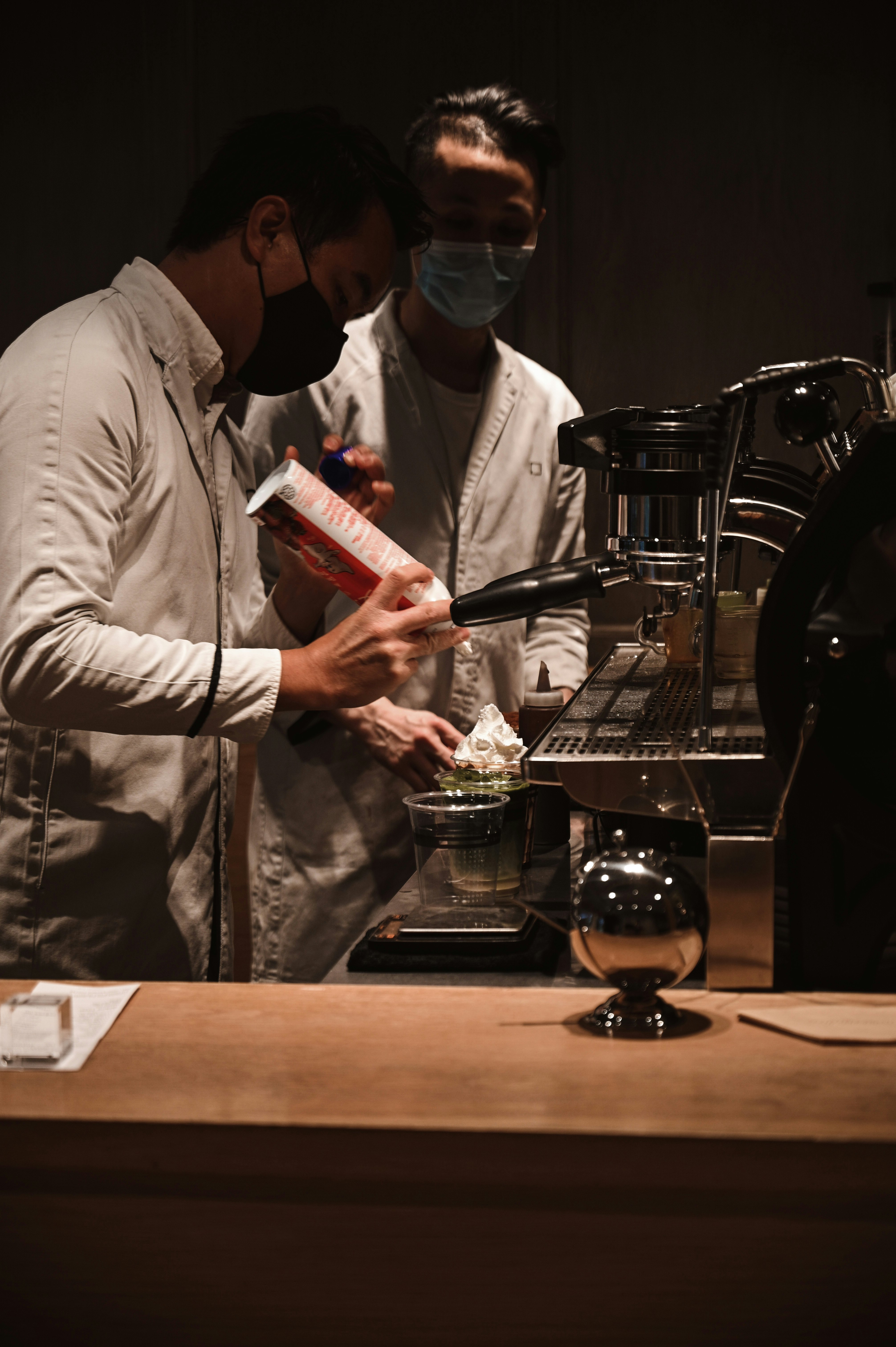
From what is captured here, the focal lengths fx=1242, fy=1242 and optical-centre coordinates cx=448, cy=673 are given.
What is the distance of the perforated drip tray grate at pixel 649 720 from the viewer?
1009 millimetres

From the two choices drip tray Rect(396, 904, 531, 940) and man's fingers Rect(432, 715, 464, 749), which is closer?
drip tray Rect(396, 904, 531, 940)

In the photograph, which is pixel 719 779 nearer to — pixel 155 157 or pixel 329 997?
pixel 329 997

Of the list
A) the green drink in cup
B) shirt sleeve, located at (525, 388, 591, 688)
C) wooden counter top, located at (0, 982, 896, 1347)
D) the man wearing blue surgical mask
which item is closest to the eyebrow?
the man wearing blue surgical mask

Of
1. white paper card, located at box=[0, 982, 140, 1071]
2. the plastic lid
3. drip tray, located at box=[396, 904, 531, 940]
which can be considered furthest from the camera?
the plastic lid

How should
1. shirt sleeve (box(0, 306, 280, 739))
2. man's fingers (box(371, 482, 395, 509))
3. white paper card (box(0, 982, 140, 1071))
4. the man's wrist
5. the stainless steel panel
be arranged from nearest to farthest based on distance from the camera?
white paper card (box(0, 982, 140, 1071))
the stainless steel panel
shirt sleeve (box(0, 306, 280, 739))
man's fingers (box(371, 482, 395, 509))
the man's wrist

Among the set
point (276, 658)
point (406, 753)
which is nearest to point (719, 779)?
point (276, 658)

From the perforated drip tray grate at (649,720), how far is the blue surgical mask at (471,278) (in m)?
0.94

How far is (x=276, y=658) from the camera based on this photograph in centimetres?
139

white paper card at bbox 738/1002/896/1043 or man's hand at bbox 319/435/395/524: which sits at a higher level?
man's hand at bbox 319/435/395/524

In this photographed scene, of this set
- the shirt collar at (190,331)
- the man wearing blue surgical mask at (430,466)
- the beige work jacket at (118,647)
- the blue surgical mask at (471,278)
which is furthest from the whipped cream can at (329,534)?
the blue surgical mask at (471,278)

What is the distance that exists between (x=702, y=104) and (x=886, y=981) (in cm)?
272

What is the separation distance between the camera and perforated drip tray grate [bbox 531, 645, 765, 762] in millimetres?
1009

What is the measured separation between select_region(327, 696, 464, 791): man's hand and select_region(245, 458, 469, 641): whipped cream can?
415mm

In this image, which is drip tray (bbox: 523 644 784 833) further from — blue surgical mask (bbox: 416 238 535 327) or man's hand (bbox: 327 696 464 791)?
blue surgical mask (bbox: 416 238 535 327)
